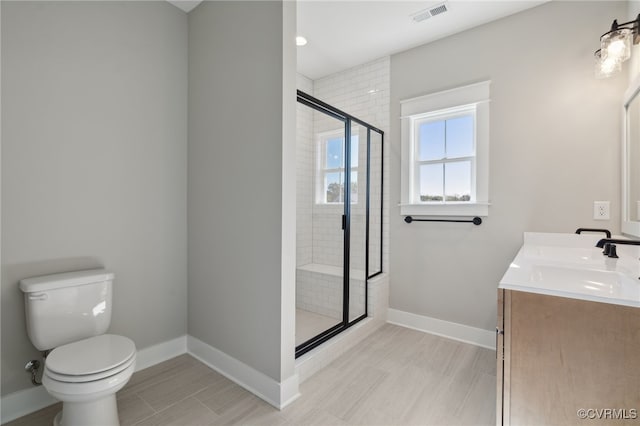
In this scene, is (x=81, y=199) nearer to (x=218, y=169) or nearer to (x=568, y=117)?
(x=218, y=169)

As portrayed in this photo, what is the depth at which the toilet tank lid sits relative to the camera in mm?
1595

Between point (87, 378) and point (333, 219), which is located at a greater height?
point (333, 219)

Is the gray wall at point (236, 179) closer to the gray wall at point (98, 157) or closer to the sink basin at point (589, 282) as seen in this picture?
the gray wall at point (98, 157)

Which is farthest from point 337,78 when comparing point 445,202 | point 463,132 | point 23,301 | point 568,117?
point 23,301

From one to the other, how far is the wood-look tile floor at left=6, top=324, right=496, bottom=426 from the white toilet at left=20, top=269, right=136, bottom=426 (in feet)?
0.94

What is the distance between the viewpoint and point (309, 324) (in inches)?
103

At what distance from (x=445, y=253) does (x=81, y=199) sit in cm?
288

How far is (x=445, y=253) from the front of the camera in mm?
2783

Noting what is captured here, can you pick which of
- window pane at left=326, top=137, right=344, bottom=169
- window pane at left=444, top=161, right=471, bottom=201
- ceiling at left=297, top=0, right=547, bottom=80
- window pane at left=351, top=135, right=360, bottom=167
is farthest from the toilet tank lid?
window pane at left=444, top=161, right=471, bottom=201

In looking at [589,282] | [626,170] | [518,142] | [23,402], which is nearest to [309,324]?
[23,402]

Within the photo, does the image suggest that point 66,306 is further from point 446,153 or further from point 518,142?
point 518,142

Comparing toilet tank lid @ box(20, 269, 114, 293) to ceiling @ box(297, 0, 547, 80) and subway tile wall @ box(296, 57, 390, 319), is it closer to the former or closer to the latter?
subway tile wall @ box(296, 57, 390, 319)

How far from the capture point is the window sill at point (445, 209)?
258cm

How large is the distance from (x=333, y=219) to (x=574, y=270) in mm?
1808
